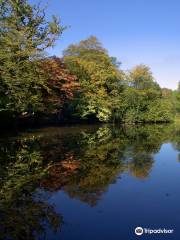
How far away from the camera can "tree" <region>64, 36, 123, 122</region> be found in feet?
170

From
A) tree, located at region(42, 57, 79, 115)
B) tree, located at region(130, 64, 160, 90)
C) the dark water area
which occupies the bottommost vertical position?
the dark water area

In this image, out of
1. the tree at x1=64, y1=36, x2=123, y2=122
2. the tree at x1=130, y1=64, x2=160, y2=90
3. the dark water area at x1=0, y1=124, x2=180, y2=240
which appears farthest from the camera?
the tree at x1=130, y1=64, x2=160, y2=90

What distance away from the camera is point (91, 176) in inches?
502

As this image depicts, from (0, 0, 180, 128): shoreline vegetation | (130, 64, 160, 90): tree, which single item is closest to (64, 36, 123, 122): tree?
(0, 0, 180, 128): shoreline vegetation

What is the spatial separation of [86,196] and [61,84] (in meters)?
35.2

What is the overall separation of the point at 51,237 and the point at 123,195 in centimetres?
394

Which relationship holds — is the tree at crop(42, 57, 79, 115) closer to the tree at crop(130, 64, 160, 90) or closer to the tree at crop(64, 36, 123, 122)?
the tree at crop(64, 36, 123, 122)

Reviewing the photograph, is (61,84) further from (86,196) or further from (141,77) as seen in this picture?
(86,196)

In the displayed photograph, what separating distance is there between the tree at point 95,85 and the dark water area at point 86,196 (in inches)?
1357

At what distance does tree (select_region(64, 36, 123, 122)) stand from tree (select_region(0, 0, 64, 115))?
15198mm

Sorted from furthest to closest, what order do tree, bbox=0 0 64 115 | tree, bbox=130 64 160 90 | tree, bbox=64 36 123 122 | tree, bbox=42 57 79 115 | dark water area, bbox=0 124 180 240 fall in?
tree, bbox=130 64 160 90
tree, bbox=64 36 123 122
tree, bbox=42 57 79 115
tree, bbox=0 0 64 115
dark water area, bbox=0 124 180 240

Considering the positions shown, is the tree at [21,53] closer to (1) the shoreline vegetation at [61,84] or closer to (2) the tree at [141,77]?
(1) the shoreline vegetation at [61,84]

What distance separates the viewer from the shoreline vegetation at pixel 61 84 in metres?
31.0

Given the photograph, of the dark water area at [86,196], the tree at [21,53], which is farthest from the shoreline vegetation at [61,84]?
the dark water area at [86,196]
